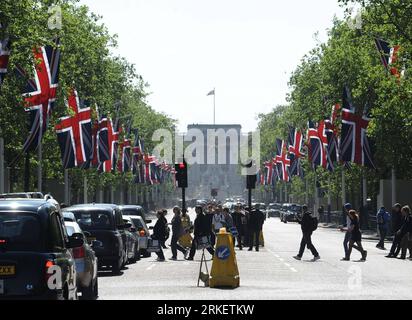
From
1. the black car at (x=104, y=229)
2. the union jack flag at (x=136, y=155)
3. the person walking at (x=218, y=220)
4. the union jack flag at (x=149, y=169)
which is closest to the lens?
the black car at (x=104, y=229)

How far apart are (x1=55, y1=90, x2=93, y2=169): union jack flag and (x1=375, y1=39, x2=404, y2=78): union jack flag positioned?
1367 centimetres

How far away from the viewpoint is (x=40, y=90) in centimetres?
4319

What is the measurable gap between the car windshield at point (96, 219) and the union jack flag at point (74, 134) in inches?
868

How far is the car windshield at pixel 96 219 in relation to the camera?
29234 millimetres

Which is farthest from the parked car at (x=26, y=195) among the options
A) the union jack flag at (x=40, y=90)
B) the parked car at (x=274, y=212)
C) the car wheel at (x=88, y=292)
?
the parked car at (x=274, y=212)

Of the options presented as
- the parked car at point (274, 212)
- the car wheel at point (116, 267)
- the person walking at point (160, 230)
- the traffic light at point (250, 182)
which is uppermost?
the traffic light at point (250, 182)

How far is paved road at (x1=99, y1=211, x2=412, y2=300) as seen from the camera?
71.0 feet

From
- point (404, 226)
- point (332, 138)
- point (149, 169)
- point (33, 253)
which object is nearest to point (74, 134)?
point (404, 226)

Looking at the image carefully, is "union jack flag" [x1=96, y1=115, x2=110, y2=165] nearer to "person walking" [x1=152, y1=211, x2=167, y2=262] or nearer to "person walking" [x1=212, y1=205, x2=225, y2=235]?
"person walking" [x1=212, y1=205, x2=225, y2=235]

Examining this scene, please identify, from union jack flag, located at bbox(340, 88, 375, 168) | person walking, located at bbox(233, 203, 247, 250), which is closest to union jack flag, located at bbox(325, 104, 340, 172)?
union jack flag, located at bbox(340, 88, 375, 168)

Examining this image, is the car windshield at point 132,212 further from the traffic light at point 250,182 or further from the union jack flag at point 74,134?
the union jack flag at point 74,134

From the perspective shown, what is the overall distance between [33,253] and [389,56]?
38507 millimetres
